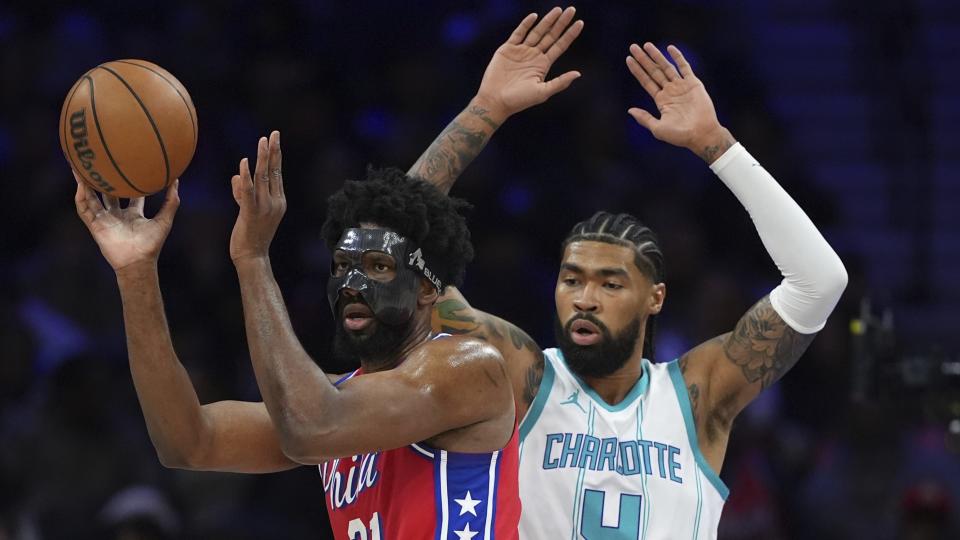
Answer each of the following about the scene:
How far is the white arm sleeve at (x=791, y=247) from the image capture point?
4738 mm

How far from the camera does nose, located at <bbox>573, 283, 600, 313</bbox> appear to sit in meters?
4.76

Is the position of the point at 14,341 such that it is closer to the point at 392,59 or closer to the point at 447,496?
the point at 392,59

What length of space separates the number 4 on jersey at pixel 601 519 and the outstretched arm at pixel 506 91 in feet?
3.94

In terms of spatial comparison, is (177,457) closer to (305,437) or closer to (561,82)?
(305,437)

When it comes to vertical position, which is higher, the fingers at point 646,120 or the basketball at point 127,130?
the fingers at point 646,120

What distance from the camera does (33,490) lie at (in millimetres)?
7336

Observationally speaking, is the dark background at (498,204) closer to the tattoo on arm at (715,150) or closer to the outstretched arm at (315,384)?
the tattoo on arm at (715,150)

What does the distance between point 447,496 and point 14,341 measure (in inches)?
180

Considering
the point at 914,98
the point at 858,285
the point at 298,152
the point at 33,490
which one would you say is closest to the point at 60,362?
the point at 33,490

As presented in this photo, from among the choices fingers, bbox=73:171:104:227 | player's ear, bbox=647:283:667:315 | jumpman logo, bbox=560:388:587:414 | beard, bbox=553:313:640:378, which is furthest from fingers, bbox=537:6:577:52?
fingers, bbox=73:171:104:227

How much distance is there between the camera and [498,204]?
28.5 feet

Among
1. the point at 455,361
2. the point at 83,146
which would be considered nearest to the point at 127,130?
the point at 83,146

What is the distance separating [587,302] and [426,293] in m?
0.83

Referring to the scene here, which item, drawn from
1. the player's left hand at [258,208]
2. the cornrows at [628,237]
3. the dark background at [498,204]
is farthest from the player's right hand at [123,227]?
the dark background at [498,204]
